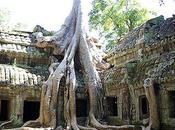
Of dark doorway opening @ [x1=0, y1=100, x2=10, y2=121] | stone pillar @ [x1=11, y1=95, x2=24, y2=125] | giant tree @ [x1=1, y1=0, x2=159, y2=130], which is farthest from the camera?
dark doorway opening @ [x1=0, y1=100, x2=10, y2=121]

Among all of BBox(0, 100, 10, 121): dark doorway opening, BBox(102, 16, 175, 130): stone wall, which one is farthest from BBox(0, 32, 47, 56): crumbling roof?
BBox(102, 16, 175, 130): stone wall

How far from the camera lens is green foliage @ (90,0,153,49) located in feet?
72.8

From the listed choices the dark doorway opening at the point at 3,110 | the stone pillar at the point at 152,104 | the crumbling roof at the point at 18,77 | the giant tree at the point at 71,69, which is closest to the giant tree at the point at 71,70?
the giant tree at the point at 71,69

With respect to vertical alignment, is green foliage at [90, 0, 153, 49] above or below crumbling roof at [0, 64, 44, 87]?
above

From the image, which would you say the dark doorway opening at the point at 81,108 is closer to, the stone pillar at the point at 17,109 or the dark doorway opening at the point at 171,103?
the stone pillar at the point at 17,109

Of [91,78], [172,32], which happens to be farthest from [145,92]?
[91,78]

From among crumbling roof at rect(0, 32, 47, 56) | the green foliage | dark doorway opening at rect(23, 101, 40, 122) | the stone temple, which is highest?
the green foliage

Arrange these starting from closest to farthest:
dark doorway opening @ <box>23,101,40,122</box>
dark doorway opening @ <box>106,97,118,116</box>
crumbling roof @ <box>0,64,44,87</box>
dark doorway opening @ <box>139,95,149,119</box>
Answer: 1. dark doorway opening @ <box>139,95,149,119</box>
2. crumbling roof @ <box>0,64,44,87</box>
3. dark doorway opening @ <box>106,97,118,116</box>
4. dark doorway opening @ <box>23,101,40,122</box>

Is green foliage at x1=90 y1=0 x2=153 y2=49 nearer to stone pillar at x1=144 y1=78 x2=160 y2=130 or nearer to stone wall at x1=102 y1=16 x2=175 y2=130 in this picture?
stone wall at x1=102 y1=16 x2=175 y2=130

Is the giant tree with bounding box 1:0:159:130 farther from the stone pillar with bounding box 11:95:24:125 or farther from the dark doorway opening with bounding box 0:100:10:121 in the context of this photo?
the dark doorway opening with bounding box 0:100:10:121

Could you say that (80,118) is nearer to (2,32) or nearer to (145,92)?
(145,92)

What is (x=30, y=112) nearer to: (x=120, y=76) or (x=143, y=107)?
(x=120, y=76)

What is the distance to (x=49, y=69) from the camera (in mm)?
14938

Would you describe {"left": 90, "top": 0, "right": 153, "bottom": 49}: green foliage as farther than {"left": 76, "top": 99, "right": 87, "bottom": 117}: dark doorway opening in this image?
Yes
